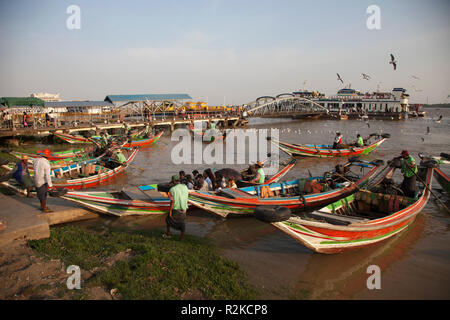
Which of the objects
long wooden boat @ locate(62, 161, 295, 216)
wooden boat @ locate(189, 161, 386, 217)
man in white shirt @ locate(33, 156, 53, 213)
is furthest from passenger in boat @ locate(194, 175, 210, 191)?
man in white shirt @ locate(33, 156, 53, 213)

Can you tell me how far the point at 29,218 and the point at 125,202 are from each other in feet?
8.28

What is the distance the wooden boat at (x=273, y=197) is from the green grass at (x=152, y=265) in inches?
64.3

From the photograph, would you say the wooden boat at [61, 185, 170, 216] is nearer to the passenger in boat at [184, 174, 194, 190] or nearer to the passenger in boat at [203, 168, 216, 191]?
the passenger in boat at [184, 174, 194, 190]

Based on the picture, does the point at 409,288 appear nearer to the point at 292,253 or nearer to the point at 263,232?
the point at 292,253

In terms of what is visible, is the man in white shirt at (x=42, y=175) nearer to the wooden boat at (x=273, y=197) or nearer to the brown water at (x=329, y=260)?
the brown water at (x=329, y=260)

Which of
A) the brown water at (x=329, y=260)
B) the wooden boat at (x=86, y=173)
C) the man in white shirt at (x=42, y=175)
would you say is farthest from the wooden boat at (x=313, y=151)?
the man in white shirt at (x=42, y=175)

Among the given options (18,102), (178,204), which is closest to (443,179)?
(178,204)

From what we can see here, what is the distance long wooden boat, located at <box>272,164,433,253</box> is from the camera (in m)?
5.98

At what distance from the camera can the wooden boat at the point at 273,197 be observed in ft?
28.1

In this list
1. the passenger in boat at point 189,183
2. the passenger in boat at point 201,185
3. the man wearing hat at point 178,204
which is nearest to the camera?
the man wearing hat at point 178,204

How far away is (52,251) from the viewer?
19.2 ft
